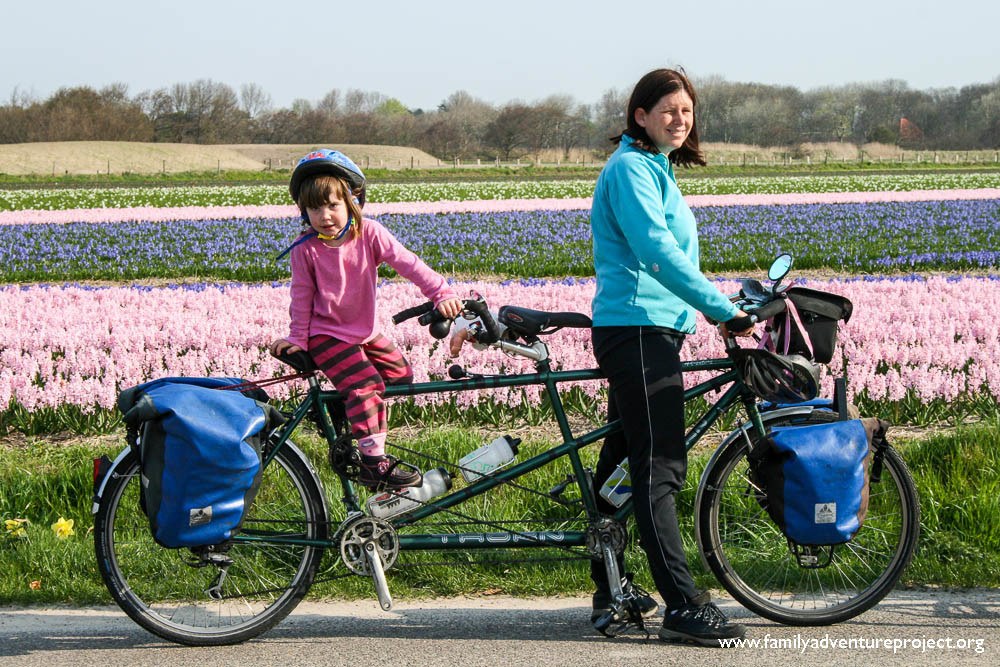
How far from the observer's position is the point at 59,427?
7.61 metres

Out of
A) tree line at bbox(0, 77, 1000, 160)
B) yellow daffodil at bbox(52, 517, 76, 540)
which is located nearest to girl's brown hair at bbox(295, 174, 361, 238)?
yellow daffodil at bbox(52, 517, 76, 540)

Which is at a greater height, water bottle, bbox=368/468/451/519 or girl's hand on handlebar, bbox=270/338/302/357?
girl's hand on handlebar, bbox=270/338/302/357

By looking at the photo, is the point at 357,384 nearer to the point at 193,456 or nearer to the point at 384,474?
the point at 384,474

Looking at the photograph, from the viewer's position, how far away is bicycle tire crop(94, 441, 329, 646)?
4070mm

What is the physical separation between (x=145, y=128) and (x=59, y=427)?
10261 cm

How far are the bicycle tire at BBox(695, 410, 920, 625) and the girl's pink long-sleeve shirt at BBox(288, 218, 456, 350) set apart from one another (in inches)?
50.7

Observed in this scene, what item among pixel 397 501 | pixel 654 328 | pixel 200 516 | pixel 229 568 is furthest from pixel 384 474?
pixel 654 328

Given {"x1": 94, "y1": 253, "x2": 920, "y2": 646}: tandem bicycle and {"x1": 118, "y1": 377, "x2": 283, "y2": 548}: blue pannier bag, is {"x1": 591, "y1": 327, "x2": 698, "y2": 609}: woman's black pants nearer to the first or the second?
{"x1": 94, "y1": 253, "x2": 920, "y2": 646}: tandem bicycle

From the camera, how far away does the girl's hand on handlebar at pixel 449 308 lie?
3988 millimetres

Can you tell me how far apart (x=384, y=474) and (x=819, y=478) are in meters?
1.58

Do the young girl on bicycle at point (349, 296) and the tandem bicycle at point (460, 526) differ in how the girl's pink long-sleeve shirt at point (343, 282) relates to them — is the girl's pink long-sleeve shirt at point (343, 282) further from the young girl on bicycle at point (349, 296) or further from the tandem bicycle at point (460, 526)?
the tandem bicycle at point (460, 526)

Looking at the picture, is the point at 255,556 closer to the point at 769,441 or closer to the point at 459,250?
the point at 769,441

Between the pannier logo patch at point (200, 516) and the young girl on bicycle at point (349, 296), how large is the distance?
0.57 m
